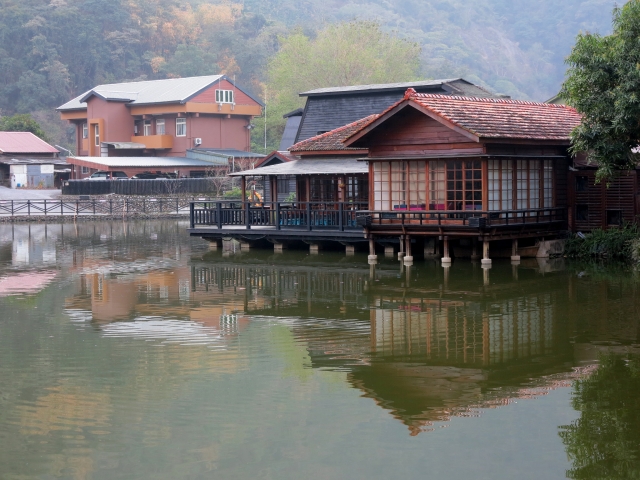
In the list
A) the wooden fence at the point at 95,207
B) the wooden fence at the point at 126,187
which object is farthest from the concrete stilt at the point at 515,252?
the wooden fence at the point at 126,187

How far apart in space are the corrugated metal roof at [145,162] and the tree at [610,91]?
39153mm

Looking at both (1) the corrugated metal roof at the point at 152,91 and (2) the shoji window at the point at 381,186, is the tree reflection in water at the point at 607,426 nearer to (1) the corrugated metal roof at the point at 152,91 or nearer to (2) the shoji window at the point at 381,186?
(2) the shoji window at the point at 381,186

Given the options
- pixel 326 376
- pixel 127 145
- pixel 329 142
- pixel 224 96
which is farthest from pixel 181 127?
pixel 326 376

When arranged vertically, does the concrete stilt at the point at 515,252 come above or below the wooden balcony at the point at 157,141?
below

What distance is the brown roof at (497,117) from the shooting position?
2470 centimetres

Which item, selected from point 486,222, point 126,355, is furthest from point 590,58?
point 126,355

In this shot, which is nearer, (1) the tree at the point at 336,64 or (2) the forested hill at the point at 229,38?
(1) the tree at the point at 336,64

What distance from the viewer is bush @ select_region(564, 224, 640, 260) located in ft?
83.1

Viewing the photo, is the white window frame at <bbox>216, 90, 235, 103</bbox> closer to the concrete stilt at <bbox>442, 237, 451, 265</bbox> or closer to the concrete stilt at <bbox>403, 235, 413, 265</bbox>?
the concrete stilt at <bbox>403, 235, 413, 265</bbox>

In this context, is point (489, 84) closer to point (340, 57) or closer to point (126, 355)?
point (340, 57)

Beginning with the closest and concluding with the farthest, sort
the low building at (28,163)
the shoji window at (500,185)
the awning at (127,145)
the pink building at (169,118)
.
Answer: the shoji window at (500,185)
the low building at (28,163)
the awning at (127,145)
the pink building at (169,118)

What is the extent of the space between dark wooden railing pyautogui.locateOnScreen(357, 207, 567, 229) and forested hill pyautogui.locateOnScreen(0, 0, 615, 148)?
6769 centimetres

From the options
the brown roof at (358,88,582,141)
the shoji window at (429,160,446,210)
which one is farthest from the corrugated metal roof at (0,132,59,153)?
the shoji window at (429,160,446,210)

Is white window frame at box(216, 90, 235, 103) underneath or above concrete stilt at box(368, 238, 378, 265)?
above
